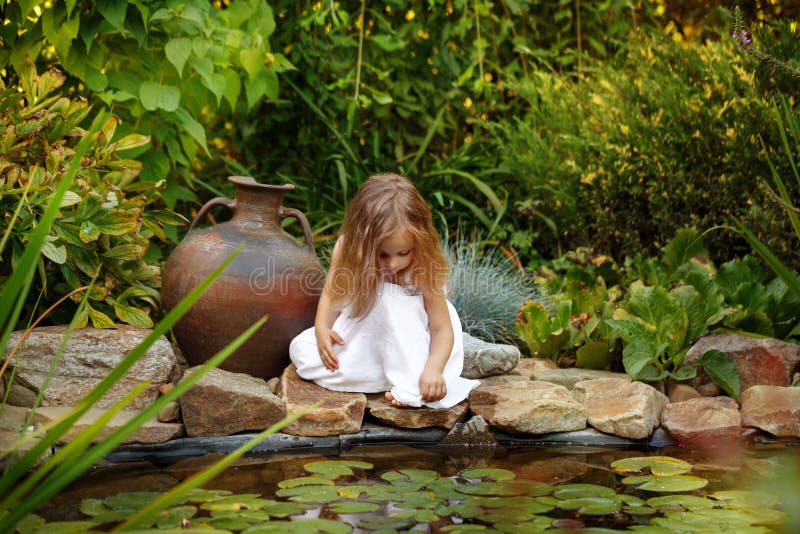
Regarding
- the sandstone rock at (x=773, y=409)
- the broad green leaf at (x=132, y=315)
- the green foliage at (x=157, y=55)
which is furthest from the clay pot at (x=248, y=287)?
the sandstone rock at (x=773, y=409)

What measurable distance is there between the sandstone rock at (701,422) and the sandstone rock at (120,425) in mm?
1769

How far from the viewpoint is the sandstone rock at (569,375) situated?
3.53 m

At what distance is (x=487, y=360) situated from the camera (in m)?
3.51

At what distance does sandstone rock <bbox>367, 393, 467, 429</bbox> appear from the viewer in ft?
10.1

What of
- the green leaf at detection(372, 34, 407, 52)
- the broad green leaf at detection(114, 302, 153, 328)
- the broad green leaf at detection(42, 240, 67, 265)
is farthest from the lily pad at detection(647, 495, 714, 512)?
the green leaf at detection(372, 34, 407, 52)

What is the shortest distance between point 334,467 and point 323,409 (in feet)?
1.23

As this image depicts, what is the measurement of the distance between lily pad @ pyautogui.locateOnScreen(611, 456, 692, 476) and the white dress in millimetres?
643

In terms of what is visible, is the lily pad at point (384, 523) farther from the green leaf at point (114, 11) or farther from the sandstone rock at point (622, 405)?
the green leaf at point (114, 11)

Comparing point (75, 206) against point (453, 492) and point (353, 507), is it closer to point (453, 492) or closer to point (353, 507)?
point (353, 507)

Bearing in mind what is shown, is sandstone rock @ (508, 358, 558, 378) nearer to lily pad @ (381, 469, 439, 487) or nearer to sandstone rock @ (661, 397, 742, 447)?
sandstone rock @ (661, 397, 742, 447)

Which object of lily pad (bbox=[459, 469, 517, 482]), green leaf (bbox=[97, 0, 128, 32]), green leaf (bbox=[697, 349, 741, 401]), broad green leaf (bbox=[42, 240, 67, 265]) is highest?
green leaf (bbox=[97, 0, 128, 32])

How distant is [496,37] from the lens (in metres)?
5.89

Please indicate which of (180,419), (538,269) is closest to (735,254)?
(538,269)

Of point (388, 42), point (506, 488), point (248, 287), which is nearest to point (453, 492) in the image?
point (506, 488)
